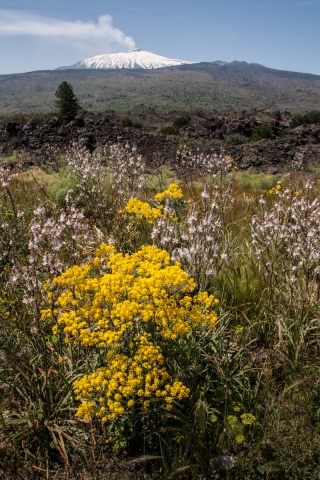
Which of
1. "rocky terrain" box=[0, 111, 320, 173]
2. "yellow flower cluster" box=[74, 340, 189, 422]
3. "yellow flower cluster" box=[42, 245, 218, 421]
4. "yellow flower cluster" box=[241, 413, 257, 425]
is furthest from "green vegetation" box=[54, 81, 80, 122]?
"yellow flower cluster" box=[241, 413, 257, 425]

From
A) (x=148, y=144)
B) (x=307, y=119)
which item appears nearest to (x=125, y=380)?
(x=148, y=144)

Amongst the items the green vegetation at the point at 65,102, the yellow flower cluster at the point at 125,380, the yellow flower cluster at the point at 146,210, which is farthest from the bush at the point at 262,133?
the yellow flower cluster at the point at 125,380

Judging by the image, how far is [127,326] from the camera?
2193 mm

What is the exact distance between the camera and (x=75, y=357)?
2.95m

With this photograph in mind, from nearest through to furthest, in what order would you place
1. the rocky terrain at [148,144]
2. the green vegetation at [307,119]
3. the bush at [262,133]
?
the rocky terrain at [148,144] < the bush at [262,133] < the green vegetation at [307,119]

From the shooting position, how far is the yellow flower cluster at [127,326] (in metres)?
1.98

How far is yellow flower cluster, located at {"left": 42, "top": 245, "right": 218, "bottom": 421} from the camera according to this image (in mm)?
1979

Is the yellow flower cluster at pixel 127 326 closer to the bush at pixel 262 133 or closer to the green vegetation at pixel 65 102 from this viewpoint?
the bush at pixel 262 133

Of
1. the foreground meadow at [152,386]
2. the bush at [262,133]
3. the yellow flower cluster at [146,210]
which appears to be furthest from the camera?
the bush at [262,133]

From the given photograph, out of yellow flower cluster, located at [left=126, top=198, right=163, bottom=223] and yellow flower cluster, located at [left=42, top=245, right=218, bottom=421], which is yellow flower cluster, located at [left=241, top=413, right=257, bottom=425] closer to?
yellow flower cluster, located at [left=42, top=245, right=218, bottom=421]

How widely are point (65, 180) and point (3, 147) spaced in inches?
489

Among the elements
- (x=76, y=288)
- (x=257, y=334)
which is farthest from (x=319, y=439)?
(x=76, y=288)

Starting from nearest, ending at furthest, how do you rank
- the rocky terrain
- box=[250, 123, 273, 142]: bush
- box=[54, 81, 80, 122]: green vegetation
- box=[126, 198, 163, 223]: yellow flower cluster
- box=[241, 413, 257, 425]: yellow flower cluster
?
box=[241, 413, 257, 425]: yellow flower cluster < box=[126, 198, 163, 223]: yellow flower cluster < the rocky terrain < box=[250, 123, 273, 142]: bush < box=[54, 81, 80, 122]: green vegetation

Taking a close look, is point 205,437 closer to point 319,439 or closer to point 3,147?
point 319,439
